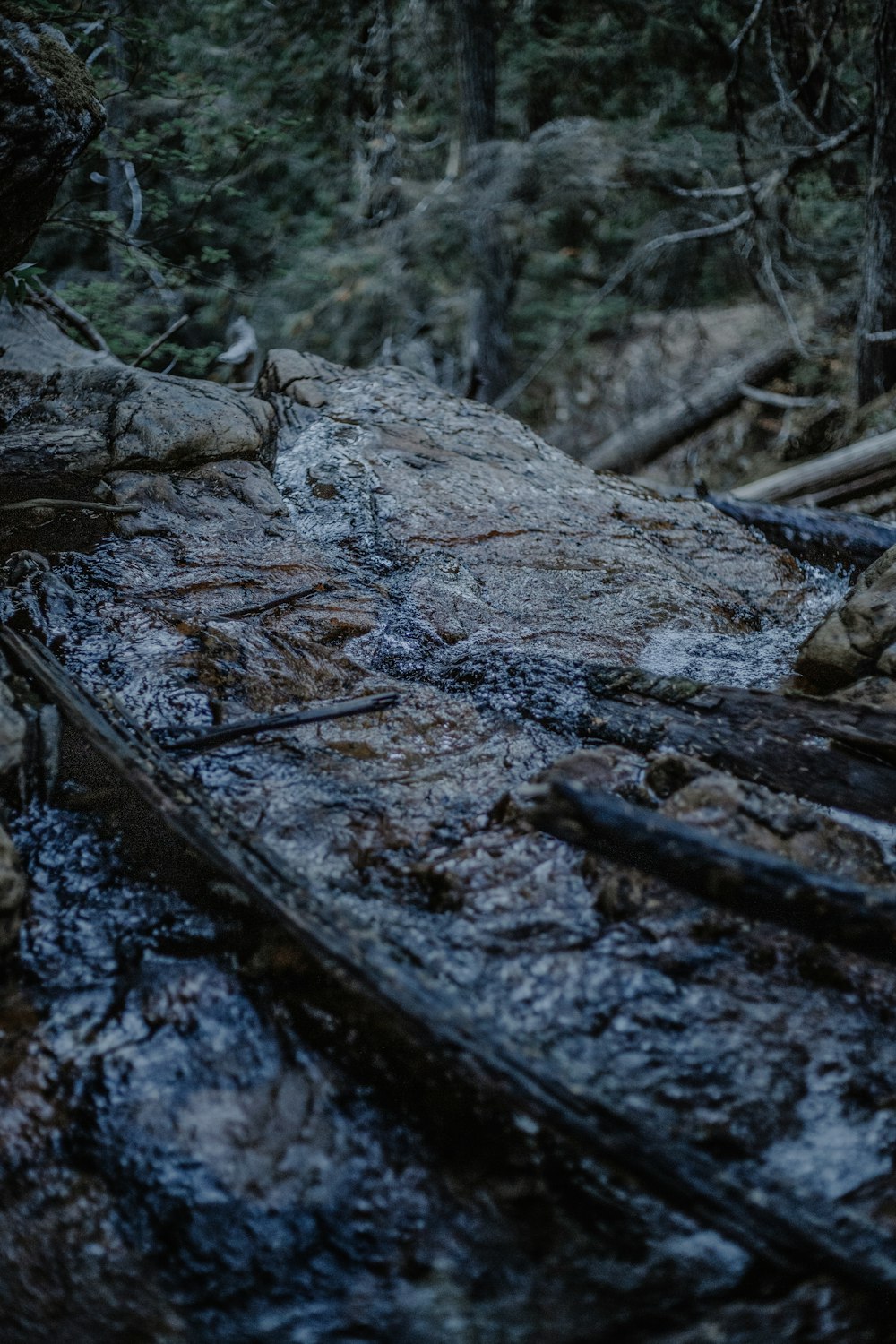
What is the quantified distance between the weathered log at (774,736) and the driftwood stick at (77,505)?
2.51m

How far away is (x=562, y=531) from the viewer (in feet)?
14.7

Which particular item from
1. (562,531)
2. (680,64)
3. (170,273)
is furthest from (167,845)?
(680,64)

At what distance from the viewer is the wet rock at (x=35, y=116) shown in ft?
9.13

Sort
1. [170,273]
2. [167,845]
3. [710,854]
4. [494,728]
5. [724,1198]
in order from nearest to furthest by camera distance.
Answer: [724,1198]
[710,854]
[167,845]
[494,728]
[170,273]

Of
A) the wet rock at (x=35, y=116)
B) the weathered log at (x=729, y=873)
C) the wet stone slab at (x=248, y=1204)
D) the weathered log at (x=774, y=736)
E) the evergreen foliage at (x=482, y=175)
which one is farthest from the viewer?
the evergreen foliage at (x=482, y=175)

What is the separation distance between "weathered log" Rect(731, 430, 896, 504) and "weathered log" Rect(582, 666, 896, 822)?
430 centimetres

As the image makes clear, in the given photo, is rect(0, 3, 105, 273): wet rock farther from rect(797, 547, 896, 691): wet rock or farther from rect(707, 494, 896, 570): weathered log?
rect(707, 494, 896, 570): weathered log

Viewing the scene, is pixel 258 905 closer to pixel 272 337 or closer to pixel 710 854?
pixel 710 854

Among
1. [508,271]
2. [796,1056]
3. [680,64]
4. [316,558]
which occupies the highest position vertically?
[680,64]

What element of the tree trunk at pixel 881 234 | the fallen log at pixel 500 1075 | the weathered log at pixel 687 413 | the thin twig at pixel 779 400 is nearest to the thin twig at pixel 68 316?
the fallen log at pixel 500 1075

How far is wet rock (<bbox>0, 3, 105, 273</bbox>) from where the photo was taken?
2783mm

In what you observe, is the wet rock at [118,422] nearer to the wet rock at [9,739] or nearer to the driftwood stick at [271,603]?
the driftwood stick at [271,603]

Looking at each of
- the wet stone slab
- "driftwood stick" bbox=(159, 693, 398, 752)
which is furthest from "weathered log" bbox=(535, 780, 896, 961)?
"driftwood stick" bbox=(159, 693, 398, 752)

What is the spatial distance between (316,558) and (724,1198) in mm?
3223
